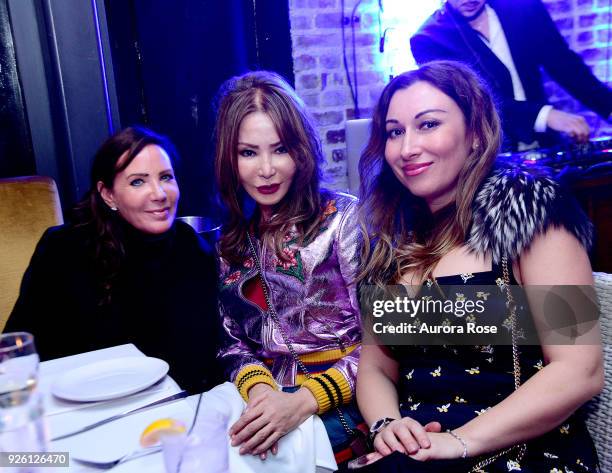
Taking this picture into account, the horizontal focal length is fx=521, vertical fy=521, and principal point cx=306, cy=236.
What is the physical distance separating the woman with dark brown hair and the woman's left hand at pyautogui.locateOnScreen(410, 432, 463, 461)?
0.82 metres

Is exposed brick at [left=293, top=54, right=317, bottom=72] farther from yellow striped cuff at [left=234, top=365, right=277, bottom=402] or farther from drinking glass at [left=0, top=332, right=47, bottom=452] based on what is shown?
drinking glass at [left=0, top=332, right=47, bottom=452]

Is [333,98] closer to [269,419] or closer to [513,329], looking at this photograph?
[513,329]

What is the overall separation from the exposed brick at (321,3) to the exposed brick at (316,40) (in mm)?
162

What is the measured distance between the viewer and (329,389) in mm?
1283

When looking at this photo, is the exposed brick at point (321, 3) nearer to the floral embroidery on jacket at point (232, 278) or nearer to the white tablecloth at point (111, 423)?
the floral embroidery on jacket at point (232, 278)

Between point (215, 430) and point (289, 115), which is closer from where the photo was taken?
point (215, 430)

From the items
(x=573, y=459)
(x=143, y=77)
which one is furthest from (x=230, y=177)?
(x=143, y=77)

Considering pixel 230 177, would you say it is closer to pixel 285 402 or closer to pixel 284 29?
pixel 285 402

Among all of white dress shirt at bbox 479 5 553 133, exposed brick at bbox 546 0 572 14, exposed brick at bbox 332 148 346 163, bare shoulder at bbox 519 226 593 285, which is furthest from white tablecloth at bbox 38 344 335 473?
exposed brick at bbox 546 0 572 14

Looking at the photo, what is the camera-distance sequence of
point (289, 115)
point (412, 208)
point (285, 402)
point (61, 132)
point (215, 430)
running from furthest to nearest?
point (61, 132)
point (289, 115)
point (412, 208)
point (285, 402)
point (215, 430)

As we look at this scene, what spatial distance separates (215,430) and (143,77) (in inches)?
88.4

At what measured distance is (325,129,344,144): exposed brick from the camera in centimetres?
318

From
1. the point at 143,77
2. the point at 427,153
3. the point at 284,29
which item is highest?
the point at 284,29

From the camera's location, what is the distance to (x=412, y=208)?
1415 millimetres
